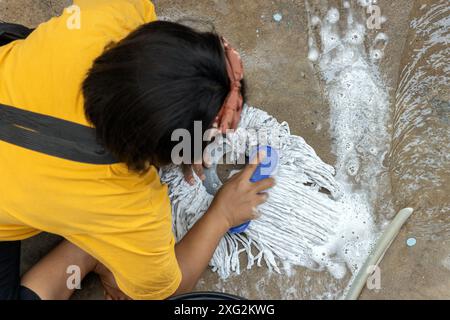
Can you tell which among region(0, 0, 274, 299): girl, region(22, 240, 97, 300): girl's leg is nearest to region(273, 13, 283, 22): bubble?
region(0, 0, 274, 299): girl

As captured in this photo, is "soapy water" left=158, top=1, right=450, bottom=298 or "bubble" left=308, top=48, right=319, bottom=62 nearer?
"soapy water" left=158, top=1, right=450, bottom=298

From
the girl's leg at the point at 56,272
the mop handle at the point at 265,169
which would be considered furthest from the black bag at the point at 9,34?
the mop handle at the point at 265,169

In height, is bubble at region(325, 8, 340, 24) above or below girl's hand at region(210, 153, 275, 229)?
above

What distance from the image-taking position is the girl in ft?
2.58

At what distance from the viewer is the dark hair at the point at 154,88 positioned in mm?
773

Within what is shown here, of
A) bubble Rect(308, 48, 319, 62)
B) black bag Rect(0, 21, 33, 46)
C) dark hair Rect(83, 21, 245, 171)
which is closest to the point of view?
dark hair Rect(83, 21, 245, 171)

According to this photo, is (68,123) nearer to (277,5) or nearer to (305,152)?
(305,152)

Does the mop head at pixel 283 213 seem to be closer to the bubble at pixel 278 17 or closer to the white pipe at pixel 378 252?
the white pipe at pixel 378 252

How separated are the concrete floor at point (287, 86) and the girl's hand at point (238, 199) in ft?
0.61

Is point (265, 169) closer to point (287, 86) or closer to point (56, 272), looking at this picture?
point (287, 86)

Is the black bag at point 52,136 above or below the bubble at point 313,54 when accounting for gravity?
below

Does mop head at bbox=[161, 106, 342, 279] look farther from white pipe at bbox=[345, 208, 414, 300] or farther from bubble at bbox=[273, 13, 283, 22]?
bubble at bbox=[273, 13, 283, 22]

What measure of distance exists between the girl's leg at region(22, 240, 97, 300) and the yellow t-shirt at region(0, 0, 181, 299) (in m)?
0.31
